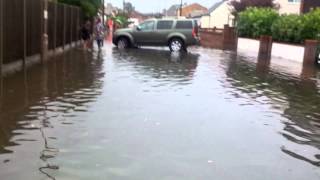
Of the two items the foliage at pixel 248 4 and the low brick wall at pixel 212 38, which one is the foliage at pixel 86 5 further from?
the foliage at pixel 248 4

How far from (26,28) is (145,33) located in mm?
14205

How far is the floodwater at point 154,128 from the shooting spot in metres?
6.44

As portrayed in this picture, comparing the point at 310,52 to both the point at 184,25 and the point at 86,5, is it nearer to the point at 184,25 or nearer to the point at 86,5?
the point at 184,25

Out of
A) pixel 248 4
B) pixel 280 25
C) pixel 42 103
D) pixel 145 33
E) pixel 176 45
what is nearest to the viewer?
pixel 42 103

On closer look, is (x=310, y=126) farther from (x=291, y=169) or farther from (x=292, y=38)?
(x=292, y=38)

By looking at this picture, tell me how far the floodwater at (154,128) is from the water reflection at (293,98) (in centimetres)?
2

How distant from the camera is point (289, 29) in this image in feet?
96.3

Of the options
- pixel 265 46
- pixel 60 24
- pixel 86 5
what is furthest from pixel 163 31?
pixel 86 5

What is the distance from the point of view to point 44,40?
1912cm

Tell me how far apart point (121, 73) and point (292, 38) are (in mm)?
15342

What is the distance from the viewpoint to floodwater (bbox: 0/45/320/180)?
644cm

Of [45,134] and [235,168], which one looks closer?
[235,168]

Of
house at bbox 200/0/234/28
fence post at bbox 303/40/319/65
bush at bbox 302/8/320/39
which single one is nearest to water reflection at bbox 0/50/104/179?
fence post at bbox 303/40/319/65

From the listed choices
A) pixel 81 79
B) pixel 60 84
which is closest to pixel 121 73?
pixel 81 79
